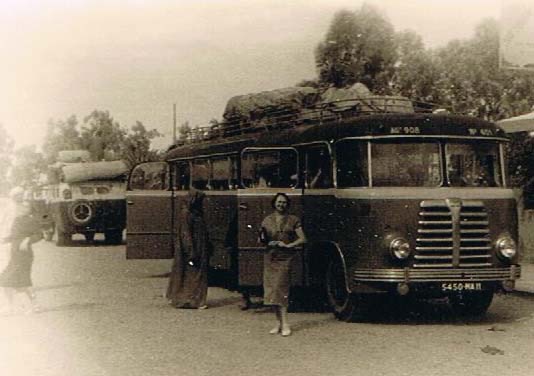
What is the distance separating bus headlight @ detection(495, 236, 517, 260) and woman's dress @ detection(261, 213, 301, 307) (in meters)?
2.42

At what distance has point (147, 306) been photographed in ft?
40.4

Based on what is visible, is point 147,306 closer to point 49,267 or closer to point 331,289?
point 331,289

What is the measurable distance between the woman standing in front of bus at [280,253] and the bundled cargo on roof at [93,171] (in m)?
17.4

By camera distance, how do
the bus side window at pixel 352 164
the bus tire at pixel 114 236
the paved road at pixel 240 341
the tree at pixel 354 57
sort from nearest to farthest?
1. the paved road at pixel 240 341
2. the bus side window at pixel 352 164
3. the tree at pixel 354 57
4. the bus tire at pixel 114 236

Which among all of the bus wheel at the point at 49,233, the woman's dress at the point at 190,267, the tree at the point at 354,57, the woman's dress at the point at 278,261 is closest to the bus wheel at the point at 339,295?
the woman's dress at the point at 278,261

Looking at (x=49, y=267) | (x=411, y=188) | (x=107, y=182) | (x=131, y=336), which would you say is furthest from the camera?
(x=107, y=182)

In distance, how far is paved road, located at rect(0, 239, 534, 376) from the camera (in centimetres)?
806

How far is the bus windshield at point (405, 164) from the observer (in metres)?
10.5

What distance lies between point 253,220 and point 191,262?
1112 millimetres

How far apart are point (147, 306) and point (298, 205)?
8.24 feet

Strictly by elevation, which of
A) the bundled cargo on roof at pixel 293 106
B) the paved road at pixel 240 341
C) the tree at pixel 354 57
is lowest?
the paved road at pixel 240 341

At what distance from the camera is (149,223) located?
15.7 m

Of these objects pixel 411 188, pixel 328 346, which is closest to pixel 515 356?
pixel 328 346

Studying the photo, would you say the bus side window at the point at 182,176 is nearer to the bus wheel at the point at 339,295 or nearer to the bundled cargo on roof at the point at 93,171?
the bus wheel at the point at 339,295
